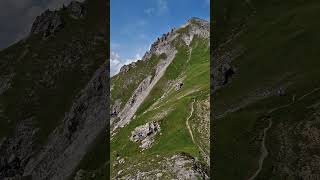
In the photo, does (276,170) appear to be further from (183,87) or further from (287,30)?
(183,87)

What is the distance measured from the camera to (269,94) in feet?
289

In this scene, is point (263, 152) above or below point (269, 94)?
below

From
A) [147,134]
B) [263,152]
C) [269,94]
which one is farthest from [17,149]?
[263,152]

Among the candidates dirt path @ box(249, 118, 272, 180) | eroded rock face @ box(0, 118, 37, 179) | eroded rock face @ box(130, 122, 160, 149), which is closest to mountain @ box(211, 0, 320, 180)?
dirt path @ box(249, 118, 272, 180)

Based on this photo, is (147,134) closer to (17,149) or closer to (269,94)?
(269,94)

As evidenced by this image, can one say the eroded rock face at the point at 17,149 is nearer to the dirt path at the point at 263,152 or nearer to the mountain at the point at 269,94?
Answer: the mountain at the point at 269,94

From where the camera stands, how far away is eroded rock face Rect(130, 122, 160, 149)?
105 m

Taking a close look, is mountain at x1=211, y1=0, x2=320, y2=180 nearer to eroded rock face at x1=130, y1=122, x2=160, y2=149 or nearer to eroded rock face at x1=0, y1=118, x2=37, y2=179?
eroded rock face at x1=130, y1=122, x2=160, y2=149

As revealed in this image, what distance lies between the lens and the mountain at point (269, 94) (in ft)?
202

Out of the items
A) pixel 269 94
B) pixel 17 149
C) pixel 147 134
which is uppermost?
pixel 269 94

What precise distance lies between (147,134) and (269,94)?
30.5 m

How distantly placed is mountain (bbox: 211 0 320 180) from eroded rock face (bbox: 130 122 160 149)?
47.6 feet

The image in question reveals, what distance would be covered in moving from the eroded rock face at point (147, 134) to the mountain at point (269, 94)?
14.5 meters

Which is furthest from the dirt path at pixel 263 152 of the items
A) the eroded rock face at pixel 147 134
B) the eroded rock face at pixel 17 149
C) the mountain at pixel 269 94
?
the eroded rock face at pixel 17 149
